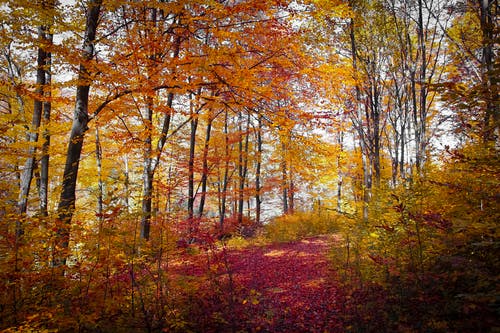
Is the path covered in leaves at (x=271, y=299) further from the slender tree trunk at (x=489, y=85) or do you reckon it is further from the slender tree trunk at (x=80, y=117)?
the slender tree trunk at (x=80, y=117)

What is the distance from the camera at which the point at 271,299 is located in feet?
18.8

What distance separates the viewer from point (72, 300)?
159 inches

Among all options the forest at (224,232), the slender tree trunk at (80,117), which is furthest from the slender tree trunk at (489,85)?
the slender tree trunk at (80,117)

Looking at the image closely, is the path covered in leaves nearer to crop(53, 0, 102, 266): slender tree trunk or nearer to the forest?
the forest

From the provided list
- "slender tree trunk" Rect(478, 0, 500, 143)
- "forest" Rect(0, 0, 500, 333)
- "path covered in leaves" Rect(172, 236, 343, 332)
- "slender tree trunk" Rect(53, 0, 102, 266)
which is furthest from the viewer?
"slender tree trunk" Rect(53, 0, 102, 266)

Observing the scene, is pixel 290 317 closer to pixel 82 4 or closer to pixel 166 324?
pixel 166 324

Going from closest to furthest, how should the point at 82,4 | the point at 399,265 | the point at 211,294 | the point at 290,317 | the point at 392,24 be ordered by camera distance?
1. the point at 399,265
2. the point at 290,317
3. the point at 211,294
4. the point at 82,4
5. the point at 392,24

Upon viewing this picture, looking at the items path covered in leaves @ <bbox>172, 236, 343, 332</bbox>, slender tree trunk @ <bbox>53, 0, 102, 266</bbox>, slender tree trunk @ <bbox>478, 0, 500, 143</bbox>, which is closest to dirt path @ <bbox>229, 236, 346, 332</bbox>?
path covered in leaves @ <bbox>172, 236, 343, 332</bbox>

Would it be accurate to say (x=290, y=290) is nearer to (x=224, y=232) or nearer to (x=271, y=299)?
(x=271, y=299)

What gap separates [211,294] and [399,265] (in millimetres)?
3740

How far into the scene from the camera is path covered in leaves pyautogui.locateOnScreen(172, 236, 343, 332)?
4.57 meters

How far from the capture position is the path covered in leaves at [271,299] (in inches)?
180

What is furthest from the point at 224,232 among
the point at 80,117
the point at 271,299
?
the point at 80,117

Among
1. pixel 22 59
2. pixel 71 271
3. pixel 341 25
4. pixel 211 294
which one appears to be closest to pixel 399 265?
pixel 211 294
